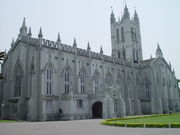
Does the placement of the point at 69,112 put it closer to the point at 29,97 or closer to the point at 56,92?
the point at 56,92

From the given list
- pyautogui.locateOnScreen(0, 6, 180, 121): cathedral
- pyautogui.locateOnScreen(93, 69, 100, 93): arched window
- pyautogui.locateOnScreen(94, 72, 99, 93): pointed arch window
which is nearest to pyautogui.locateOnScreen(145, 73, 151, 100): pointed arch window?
pyautogui.locateOnScreen(0, 6, 180, 121): cathedral

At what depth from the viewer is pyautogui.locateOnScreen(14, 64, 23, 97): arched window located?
46844mm

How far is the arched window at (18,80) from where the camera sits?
46844 millimetres

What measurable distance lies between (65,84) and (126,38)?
130 feet

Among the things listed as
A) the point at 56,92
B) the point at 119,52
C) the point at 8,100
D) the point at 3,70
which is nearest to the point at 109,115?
the point at 56,92

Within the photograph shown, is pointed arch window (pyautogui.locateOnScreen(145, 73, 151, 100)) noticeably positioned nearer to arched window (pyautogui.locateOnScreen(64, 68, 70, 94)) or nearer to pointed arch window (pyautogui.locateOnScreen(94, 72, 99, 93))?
pointed arch window (pyautogui.locateOnScreen(94, 72, 99, 93))

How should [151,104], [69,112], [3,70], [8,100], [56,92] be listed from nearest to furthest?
1. [69,112]
2. [56,92]
3. [8,100]
4. [3,70]
5. [151,104]

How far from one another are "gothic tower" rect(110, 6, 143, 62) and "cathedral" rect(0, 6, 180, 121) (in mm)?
12153

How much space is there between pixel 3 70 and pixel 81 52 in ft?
69.7

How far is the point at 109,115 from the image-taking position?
142 ft

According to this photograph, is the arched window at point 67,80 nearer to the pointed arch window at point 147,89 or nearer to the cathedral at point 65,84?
the cathedral at point 65,84

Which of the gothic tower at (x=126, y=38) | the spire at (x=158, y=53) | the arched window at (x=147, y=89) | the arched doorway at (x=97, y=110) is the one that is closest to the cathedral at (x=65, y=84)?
the arched doorway at (x=97, y=110)

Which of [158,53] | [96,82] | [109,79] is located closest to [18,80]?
[96,82]

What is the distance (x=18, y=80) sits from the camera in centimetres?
4788
